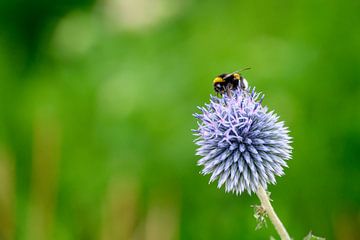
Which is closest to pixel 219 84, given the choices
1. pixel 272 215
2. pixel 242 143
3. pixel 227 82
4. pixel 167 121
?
pixel 227 82

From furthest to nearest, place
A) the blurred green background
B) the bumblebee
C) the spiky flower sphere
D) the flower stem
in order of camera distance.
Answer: the blurred green background, the bumblebee, the spiky flower sphere, the flower stem

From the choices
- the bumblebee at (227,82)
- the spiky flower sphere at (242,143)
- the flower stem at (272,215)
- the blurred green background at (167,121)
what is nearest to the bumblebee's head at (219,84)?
the bumblebee at (227,82)

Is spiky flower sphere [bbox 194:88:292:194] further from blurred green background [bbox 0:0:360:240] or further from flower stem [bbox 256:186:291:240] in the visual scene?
blurred green background [bbox 0:0:360:240]

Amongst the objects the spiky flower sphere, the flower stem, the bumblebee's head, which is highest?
the bumblebee's head

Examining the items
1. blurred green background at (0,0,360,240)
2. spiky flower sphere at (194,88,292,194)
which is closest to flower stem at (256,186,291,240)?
spiky flower sphere at (194,88,292,194)

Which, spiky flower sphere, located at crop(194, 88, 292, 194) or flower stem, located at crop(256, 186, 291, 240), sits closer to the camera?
flower stem, located at crop(256, 186, 291, 240)

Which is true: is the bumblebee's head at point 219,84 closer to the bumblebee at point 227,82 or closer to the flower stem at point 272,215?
the bumblebee at point 227,82
